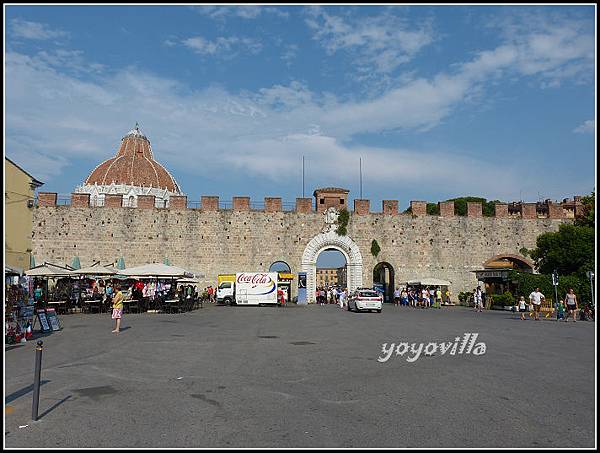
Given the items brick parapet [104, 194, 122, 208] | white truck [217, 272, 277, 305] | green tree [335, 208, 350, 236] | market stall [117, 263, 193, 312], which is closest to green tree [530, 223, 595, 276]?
green tree [335, 208, 350, 236]

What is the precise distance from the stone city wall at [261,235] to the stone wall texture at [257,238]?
65 millimetres

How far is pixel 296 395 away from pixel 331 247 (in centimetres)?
2977

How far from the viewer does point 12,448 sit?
4.84 m

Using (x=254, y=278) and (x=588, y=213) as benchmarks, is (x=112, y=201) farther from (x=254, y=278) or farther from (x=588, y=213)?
(x=588, y=213)

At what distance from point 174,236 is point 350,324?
20.1 meters

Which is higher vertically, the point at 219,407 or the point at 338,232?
the point at 338,232

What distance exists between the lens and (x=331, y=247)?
120ft

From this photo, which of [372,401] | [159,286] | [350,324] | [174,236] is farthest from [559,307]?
[174,236]

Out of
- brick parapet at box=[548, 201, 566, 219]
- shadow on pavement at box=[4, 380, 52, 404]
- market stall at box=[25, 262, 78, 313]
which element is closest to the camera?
shadow on pavement at box=[4, 380, 52, 404]

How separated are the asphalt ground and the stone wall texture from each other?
74.6ft

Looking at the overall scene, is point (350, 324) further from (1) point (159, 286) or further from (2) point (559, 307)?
(1) point (159, 286)

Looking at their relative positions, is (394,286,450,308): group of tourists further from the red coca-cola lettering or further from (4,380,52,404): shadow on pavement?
(4,380,52,404): shadow on pavement

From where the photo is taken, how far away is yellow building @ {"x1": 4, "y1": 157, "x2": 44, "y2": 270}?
17.6 metres

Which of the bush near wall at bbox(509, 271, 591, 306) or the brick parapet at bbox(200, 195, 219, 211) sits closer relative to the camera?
the bush near wall at bbox(509, 271, 591, 306)
